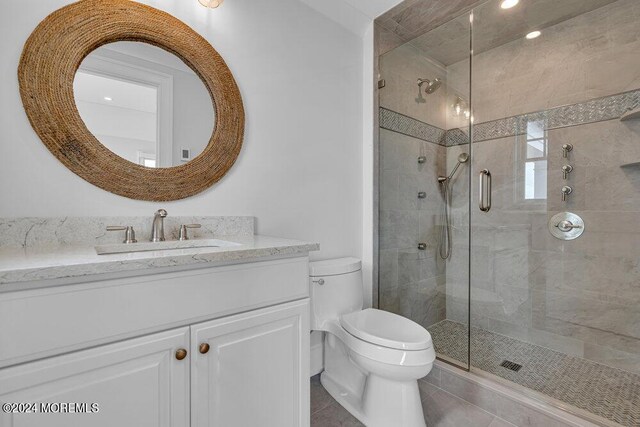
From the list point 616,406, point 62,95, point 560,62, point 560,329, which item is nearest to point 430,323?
point 560,329

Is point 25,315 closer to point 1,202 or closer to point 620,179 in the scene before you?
point 1,202

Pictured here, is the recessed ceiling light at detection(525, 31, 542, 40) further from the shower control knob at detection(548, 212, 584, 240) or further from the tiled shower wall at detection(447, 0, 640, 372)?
the shower control knob at detection(548, 212, 584, 240)

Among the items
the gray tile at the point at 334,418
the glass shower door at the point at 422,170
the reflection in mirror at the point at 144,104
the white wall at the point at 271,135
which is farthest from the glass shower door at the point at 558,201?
the reflection in mirror at the point at 144,104

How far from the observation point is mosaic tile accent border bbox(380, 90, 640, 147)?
6.07ft

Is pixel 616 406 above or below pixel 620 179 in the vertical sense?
below

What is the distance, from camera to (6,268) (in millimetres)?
646

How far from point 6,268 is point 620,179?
2.71 metres

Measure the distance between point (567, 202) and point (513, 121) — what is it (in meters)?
0.66

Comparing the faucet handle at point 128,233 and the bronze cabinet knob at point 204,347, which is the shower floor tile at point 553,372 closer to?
the bronze cabinet knob at point 204,347

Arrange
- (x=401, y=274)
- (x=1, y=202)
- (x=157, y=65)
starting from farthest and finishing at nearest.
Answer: (x=401, y=274)
(x=157, y=65)
(x=1, y=202)

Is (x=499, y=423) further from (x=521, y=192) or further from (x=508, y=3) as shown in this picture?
(x=508, y=3)

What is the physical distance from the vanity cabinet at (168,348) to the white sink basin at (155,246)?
29 cm

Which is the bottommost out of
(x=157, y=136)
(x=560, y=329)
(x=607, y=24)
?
(x=560, y=329)

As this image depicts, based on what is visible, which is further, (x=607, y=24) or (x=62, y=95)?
(x=607, y=24)
